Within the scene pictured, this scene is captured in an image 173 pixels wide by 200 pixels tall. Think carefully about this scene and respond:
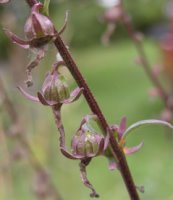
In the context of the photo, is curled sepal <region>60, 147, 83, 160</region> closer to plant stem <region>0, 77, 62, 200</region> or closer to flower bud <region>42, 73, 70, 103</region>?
flower bud <region>42, 73, 70, 103</region>

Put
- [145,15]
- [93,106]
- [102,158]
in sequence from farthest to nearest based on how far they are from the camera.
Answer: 1. [145,15]
2. [102,158]
3. [93,106]

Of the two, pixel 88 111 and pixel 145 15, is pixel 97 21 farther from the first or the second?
pixel 88 111

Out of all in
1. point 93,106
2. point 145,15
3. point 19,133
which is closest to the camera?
point 93,106

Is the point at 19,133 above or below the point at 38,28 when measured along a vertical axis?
below

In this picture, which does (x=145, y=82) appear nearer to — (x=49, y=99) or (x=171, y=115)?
(x=171, y=115)

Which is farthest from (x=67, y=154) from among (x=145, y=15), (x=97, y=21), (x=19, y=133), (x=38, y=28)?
(x=145, y=15)

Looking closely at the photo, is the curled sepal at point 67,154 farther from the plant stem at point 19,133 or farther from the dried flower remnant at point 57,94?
the plant stem at point 19,133

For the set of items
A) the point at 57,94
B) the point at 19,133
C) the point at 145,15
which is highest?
the point at 57,94
